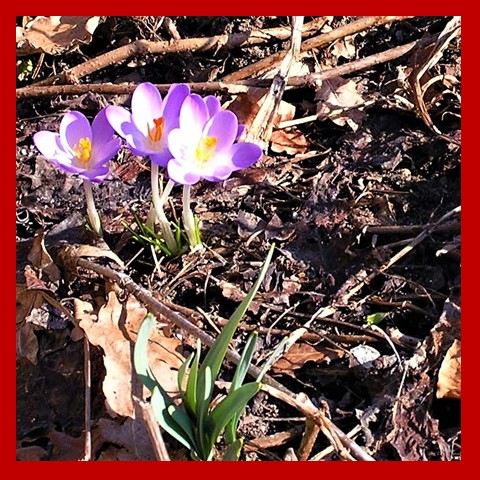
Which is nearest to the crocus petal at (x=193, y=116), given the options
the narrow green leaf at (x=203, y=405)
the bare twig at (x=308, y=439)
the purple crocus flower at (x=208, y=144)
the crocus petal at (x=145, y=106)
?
the purple crocus flower at (x=208, y=144)

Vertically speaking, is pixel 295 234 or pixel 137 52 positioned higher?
pixel 137 52

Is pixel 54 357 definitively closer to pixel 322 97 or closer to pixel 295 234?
pixel 295 234

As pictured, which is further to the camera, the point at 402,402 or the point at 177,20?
the point at 177,20

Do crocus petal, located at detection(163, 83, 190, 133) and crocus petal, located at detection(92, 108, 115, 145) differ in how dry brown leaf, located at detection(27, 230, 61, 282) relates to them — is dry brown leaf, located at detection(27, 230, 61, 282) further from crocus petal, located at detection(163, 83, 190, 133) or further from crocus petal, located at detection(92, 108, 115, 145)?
crocus petal, located at detection(163, 83, 190, 133)

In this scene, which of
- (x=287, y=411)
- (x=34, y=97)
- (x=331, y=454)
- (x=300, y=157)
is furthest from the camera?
(x=34, y=97)

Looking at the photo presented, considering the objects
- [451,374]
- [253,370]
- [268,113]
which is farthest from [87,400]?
[268,113]

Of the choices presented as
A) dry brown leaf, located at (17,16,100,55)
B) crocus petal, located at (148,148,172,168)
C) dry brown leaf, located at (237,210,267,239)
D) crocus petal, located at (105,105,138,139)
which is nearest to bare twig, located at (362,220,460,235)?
dry brown leaf, located at (237,210,267,239)

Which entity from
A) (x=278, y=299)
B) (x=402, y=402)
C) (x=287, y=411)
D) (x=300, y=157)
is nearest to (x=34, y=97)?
(x=300, y=157)

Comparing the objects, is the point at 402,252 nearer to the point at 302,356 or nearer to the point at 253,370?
the point at 302,356
